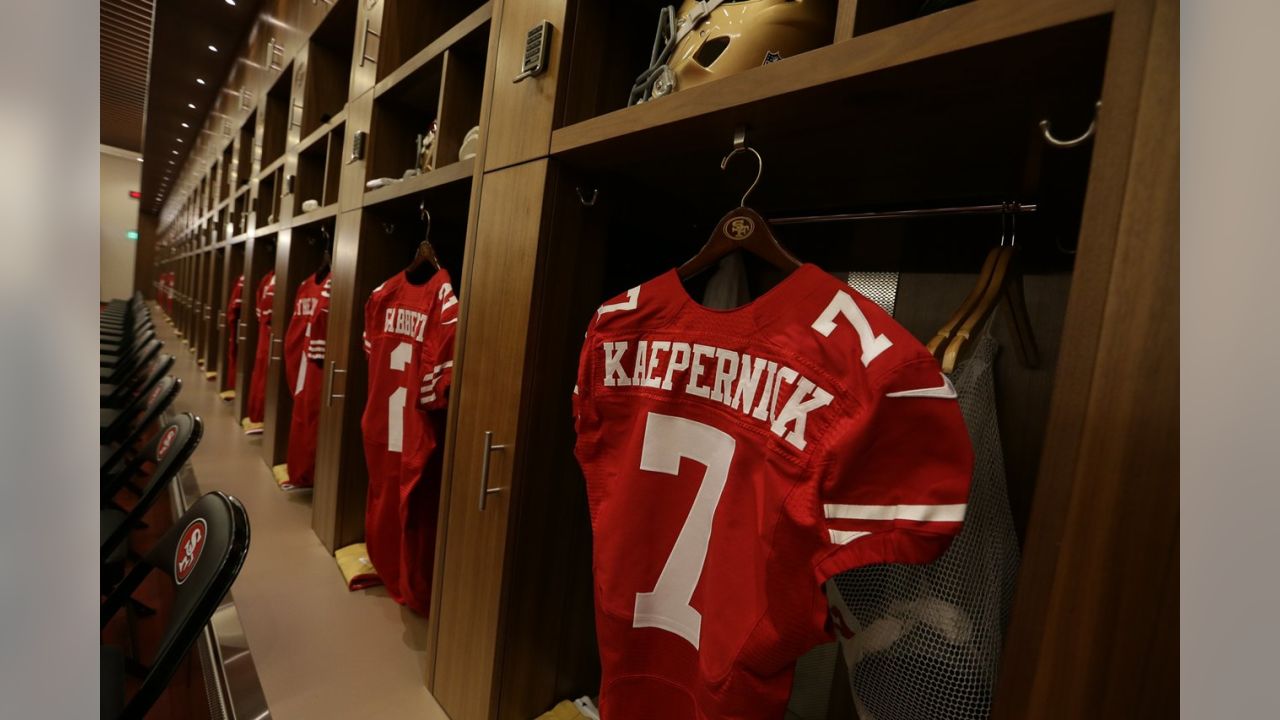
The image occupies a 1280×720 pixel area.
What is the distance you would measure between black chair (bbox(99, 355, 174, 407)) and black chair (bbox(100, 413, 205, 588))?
977 mm

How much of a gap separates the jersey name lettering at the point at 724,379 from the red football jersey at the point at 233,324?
4.98 m

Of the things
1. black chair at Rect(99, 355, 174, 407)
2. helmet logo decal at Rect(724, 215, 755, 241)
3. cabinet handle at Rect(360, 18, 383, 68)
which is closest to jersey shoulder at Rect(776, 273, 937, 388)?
helmet logo decal at Rect(724, 215, 755, 241)

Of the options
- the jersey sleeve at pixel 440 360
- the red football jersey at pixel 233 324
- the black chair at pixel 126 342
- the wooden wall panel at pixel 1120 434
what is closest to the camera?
the wooden wall panel at pixel 1120 434

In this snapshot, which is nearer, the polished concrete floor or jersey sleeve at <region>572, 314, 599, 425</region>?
jersey sleeve at <region>572, 314, 599, 425</region>

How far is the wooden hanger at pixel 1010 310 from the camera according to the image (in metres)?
0.92

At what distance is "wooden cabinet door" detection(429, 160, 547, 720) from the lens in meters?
1.37

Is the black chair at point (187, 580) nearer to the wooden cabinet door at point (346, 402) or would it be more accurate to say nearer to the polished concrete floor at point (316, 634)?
the polished concrete floor at point (316, 634)

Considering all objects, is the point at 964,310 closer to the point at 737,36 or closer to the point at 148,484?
the point at 737,36

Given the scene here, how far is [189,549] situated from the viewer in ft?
3.89

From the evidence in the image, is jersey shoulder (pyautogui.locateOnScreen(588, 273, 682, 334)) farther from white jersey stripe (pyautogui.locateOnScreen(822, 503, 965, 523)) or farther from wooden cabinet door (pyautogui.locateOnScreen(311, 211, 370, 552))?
wooden cabinet door (pyautogui.locateOnScreen(311, 211, 370, 552))

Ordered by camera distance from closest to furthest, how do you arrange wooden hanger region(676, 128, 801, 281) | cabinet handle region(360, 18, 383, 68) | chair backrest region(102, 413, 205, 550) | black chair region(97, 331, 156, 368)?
wooden hanger region(676, 128, 801, 281)
chair backrest region(102, 413, 205, 550)
cabinet handle region(360, 18, 383, 68)
black chair region(97, 331, 156, 368)

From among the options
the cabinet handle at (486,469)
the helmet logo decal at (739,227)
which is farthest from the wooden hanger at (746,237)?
the cabinet handle at (486,469)

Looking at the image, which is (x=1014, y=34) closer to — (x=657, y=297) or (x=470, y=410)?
(x=657, y=297)
